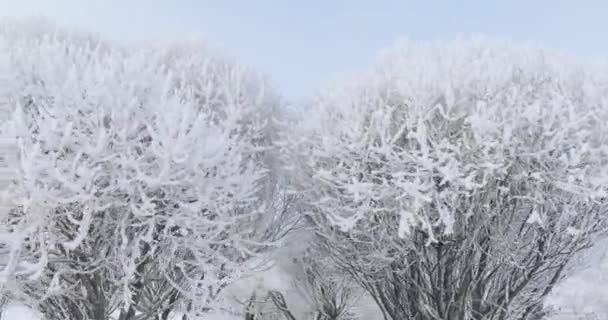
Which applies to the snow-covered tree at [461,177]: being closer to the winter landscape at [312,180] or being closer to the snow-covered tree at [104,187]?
the winter landscape at [312,180]

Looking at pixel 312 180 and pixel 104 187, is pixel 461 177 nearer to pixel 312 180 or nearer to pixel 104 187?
pixel 312 180

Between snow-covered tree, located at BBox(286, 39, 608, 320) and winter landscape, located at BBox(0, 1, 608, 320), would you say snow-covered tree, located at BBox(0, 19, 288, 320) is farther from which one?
snow-covered tree, located at BBox(286, 39, 608, 320)

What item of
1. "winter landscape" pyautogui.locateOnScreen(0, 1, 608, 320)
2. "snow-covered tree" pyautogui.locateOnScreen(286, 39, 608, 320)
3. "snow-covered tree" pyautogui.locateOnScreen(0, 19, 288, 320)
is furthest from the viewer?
"snow-covered tree" pyautogui.locateOnScreen(286, 39, 608, 320)

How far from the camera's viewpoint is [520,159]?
9148 mm

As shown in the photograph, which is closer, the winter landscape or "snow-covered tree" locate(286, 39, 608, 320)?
the winter landscape

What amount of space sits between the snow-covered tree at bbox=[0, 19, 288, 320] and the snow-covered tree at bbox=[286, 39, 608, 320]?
2.13 metres

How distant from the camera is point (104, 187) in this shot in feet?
25.6

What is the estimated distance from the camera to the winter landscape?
7.82 metres

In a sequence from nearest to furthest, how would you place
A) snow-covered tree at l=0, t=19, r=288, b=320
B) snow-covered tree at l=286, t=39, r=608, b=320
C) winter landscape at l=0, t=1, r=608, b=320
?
snow-covered tree at l=0, t=19, r=288, b=320 < winter landscape at l=0, t=1, r=608, b=320 < snow-covered tree at l=286, t=39, r=608, b=320

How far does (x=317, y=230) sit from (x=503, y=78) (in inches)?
178

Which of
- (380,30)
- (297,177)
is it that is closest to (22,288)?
(297,177)

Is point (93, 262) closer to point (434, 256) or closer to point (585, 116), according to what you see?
point (434, 256)

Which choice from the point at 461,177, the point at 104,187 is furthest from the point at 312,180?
the point at 104,187

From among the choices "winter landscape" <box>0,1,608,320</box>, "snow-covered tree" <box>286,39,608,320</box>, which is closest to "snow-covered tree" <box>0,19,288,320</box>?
"winter landscape" <box>0,1,608,320</box>
